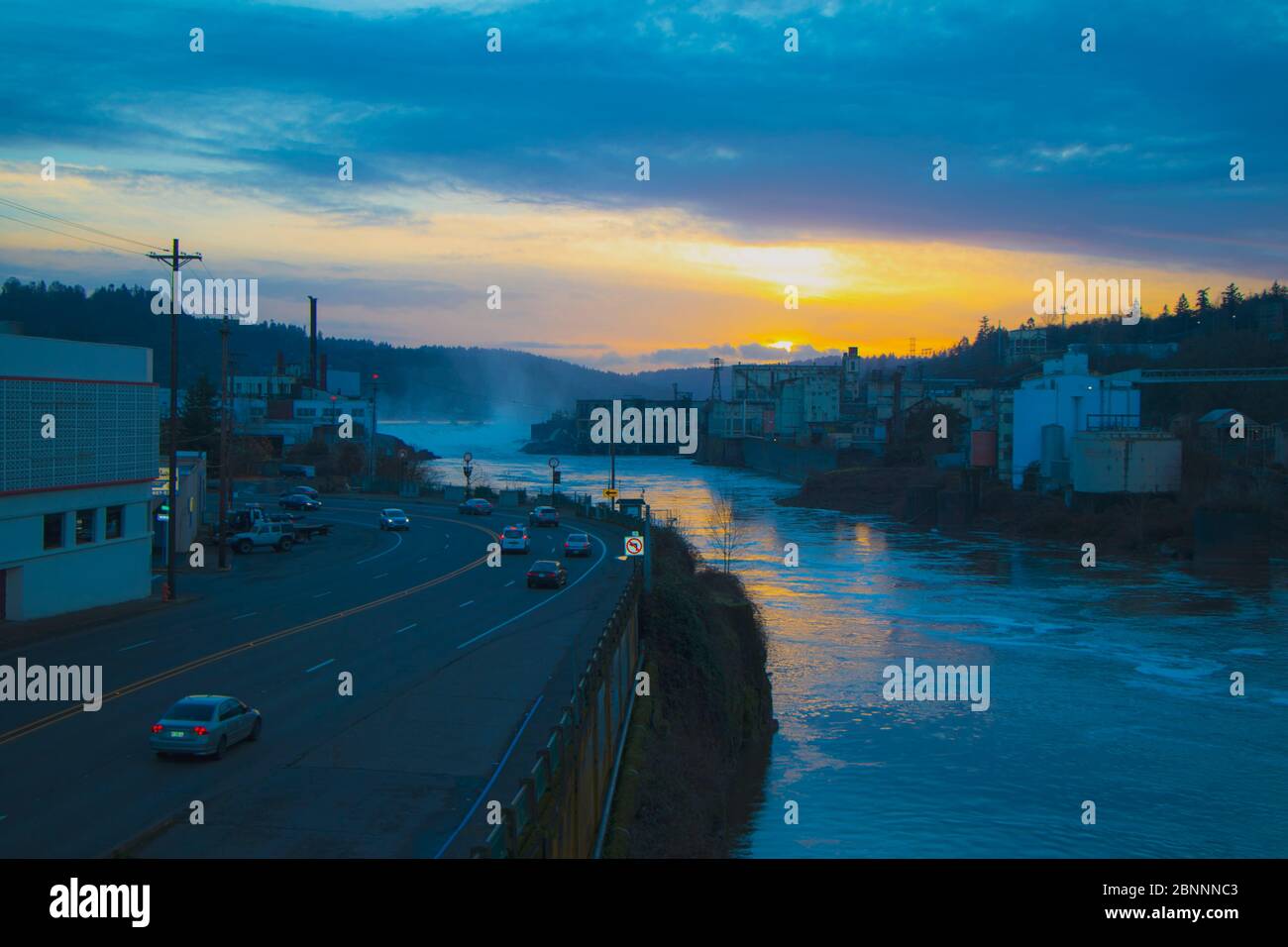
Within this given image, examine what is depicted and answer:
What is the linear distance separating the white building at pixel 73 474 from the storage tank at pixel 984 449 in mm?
74910

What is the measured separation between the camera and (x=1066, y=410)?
284ft

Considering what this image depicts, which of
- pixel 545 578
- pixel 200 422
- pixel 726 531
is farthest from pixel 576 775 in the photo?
pixel 200 422

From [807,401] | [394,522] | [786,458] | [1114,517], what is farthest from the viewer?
[807,401]

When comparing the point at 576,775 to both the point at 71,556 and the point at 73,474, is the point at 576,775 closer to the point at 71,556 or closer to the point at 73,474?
the point at 71,556

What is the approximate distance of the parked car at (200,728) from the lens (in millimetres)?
13977

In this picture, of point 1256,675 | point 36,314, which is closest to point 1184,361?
point 1256,675

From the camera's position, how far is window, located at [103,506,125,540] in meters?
29.1

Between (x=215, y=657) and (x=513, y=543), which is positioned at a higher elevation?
(x=513, y=543)

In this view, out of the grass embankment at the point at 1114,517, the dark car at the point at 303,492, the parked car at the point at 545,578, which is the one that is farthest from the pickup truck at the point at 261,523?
the grass embankment at the point at 1114,517

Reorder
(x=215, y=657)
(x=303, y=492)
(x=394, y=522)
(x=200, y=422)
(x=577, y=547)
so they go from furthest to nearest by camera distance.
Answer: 1. (x=200, y=422)
2. (x=303, y=492)
3. (x=394, y=522)
4. (x=577, y=547)
5. (x=215, y=657)

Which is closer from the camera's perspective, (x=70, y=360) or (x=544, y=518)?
(x=70, y=360)

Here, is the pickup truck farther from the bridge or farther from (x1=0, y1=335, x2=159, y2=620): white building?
the bridge

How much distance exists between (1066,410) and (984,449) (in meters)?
9.16
